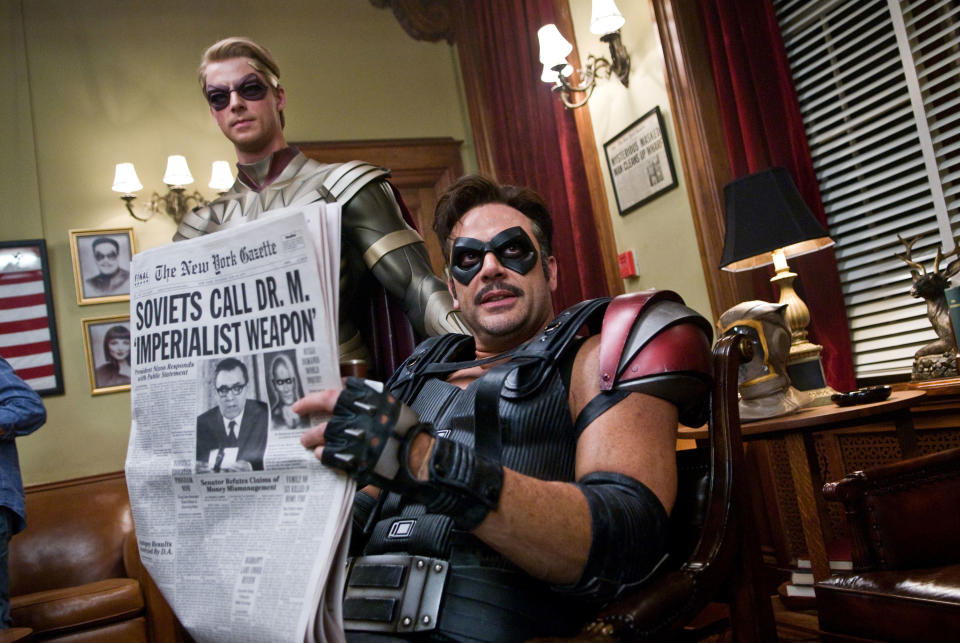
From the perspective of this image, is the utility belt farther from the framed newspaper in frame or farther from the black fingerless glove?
the framed newspaper in frame

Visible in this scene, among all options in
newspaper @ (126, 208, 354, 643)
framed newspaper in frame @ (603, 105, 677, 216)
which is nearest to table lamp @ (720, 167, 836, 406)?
framed newspaper in frame @ (603, 105, 677, 216)

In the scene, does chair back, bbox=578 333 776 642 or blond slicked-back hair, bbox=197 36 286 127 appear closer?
chair back, bbox=578 333 776 642

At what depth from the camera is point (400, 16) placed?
193 inches

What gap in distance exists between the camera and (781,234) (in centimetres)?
204

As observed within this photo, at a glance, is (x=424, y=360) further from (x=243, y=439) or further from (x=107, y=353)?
(x=107, y=353)

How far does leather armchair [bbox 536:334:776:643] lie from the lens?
2.93 ft

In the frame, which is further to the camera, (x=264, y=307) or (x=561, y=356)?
(x=561, y=356)

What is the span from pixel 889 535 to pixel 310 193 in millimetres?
1459

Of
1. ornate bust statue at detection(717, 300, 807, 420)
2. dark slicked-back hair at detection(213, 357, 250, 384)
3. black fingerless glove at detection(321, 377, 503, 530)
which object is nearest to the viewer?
black fingerless glove at detection(321, 377, 503, 530)

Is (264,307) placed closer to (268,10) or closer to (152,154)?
(152,154)

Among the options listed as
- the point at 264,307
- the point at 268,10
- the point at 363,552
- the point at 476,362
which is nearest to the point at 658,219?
the point at 476,362

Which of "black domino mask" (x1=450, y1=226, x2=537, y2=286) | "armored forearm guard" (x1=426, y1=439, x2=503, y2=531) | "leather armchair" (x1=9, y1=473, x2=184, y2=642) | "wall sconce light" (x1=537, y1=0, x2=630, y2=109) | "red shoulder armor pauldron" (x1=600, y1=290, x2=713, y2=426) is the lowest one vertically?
"leather armchair" (x1=9, y1=473, x2=184, y2=642)

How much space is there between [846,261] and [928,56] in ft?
2.32

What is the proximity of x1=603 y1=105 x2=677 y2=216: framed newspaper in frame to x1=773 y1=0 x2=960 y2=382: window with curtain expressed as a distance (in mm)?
536
